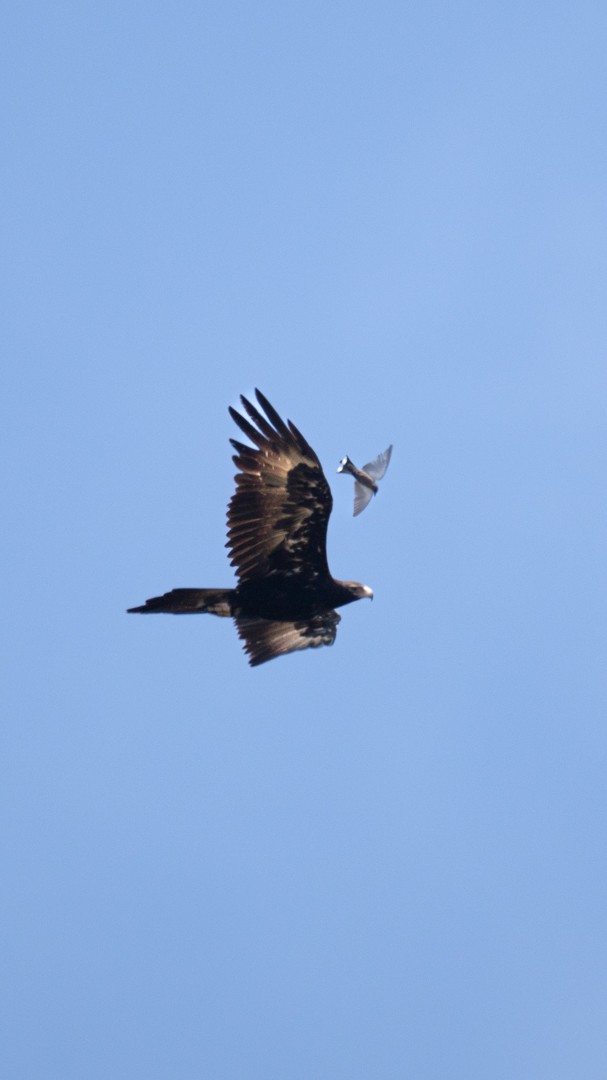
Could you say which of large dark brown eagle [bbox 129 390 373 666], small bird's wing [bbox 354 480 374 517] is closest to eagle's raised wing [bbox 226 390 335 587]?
large dark brown eagle [bbox 129 390 373 666]

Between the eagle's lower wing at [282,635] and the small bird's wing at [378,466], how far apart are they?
11.6 feet

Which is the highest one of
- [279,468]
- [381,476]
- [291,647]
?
[381,476]

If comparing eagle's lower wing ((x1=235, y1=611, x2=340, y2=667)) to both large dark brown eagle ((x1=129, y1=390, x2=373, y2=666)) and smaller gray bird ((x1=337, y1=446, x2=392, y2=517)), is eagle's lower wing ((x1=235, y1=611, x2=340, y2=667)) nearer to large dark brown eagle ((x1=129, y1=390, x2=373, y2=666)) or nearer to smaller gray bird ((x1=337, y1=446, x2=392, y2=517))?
large dark brown eagle ((x1=129, y1=390, x2=373, y2=666))

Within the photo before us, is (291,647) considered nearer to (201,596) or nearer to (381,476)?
(201,596)

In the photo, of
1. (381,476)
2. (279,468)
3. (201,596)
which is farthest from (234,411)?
(381,476)

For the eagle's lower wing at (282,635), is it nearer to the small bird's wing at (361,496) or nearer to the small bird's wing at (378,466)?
the small bird's wing at (361,496)

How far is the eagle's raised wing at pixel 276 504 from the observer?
1673cm

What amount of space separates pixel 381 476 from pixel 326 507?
13.9ft

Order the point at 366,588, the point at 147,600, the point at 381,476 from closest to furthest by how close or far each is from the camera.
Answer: the point at 147,600 → the point at 366,588 → the point at 381,476

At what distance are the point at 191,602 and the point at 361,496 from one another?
4.44m

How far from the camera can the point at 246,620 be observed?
17938mm

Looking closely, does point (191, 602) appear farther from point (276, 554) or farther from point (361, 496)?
point (361, 496)

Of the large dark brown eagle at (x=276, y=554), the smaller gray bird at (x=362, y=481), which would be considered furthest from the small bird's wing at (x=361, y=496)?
the large dark brown eagle at (x=276, y=554)

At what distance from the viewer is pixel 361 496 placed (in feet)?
68.0
